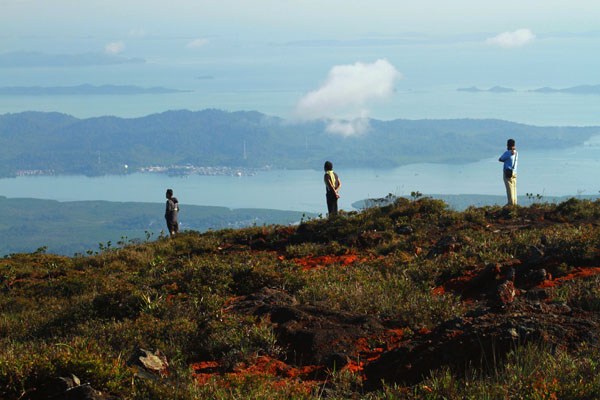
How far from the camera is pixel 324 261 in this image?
13.7m

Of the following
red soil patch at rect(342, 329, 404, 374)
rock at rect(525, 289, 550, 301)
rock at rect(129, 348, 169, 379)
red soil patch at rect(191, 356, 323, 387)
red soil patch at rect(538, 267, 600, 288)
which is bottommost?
red soil patch at rect(191, 356, 323, 387)

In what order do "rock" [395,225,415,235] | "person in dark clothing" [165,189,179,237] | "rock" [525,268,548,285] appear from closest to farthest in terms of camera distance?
"rock" [525,268,548,285], "rock" [395,225,415,235], "person in dark clothing" [165,189,179,237]

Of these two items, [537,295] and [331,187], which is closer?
[537,295]

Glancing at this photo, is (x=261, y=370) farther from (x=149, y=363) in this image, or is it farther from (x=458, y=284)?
(x=458, y=284)

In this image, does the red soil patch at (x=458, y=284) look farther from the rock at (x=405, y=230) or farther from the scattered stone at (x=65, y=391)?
the scattered stone at (x=65, y=391)

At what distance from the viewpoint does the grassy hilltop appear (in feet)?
18.7

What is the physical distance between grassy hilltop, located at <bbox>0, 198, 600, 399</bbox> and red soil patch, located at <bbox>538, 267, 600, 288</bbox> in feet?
0.06

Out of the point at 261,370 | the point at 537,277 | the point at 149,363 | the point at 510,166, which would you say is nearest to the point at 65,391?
the point at 149,363

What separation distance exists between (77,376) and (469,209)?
1260 centimetres

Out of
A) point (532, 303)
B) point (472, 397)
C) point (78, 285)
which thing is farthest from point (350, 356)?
point (78, 285)

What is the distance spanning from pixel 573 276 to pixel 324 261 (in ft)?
16.3

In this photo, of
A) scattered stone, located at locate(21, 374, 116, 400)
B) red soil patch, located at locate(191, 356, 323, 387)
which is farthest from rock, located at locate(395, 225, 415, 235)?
scattered stone, located at locate(21, 374, 116, 400)

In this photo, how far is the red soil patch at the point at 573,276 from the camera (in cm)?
934

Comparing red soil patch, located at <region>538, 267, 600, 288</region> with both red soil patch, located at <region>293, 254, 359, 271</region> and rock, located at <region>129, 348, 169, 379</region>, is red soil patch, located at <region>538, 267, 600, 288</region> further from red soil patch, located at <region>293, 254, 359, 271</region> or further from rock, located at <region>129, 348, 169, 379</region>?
rock, located at <region>129, 348, 169, 379</region>
